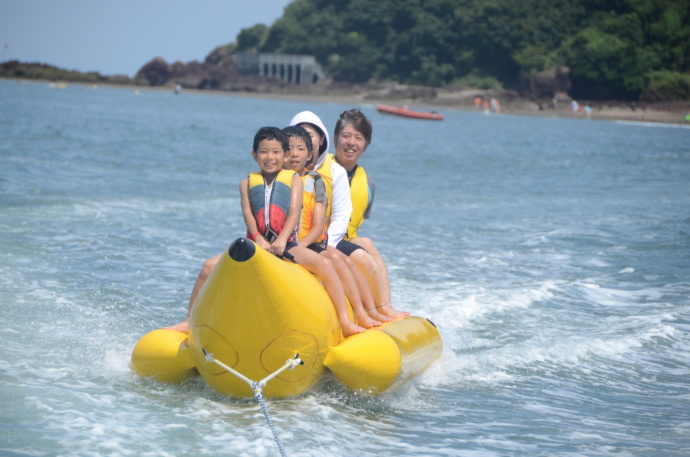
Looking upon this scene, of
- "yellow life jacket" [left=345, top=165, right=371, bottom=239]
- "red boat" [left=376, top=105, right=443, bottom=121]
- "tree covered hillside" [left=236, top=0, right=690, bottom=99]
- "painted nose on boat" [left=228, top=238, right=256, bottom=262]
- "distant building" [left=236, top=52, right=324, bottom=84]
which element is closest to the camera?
"painted nose on boat" [left=228, top=238, right=256, bottom=262]

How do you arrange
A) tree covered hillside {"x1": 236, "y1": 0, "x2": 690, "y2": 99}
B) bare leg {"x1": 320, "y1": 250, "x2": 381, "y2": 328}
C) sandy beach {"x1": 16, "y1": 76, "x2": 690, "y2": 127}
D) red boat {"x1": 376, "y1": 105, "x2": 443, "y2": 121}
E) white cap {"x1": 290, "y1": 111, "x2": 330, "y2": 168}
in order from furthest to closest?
tree covered hillside {"x1": 236, "y1": 0, "x2": 690, "y2": 99} → sandy beach {"x1": 16, "y1": 76, "x2": 690, "y2": 127} → red boat {"x1": 376, "y1": 105, "x2": 443, "y2": 121} → white cap {"x1": 290, "y1": 111, "x2": 330, "y2": 168} → bare leg {"x1": 320, "y1": 250, "x2": 381, "y2": 328}

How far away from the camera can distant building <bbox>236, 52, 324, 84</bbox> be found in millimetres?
89750

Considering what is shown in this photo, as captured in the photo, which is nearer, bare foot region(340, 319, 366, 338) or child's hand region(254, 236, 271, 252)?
child's hand region(254, 236, 271, 252)

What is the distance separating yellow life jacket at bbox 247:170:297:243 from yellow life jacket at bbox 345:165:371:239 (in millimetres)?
972

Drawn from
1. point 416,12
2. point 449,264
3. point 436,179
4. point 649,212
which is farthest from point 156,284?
point 416,12

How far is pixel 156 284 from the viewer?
7.30 meters

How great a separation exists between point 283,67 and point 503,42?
24.8 metres

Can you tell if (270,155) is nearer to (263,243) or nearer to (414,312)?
(263,243)

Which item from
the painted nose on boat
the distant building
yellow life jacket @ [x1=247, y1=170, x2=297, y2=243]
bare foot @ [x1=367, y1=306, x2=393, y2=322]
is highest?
the distant building

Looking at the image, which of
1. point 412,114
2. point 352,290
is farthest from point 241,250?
point 412,114

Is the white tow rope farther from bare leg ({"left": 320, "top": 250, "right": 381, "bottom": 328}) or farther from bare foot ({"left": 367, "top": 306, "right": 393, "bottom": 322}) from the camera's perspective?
bare foot ({"left": 367, "top": 306, "right": 393, "bottom": 322})

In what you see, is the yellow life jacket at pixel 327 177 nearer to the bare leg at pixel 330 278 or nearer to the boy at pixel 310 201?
the boy at pixel 310 201

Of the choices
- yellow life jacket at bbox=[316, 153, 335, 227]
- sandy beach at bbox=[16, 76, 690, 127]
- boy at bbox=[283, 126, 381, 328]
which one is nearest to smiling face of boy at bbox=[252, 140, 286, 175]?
boy at bbox=[283, 126, 381, 328]

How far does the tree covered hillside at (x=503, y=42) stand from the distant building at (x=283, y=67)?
5.94 feet
